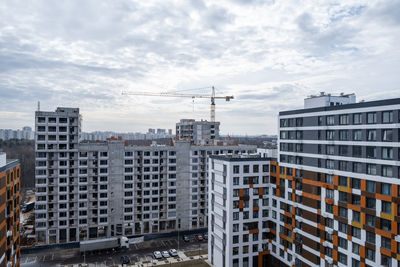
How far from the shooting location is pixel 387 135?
41.0m

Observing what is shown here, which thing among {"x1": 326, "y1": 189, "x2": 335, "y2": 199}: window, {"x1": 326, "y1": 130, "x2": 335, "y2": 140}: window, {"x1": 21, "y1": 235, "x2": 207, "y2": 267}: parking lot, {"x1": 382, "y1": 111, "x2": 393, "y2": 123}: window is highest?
{"x1": 382, "y1": 111, "x2": 393, "y2": 123}: window

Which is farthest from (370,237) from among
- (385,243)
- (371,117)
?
(371,117)

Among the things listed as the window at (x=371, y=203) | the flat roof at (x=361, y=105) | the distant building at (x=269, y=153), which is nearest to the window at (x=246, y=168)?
the distant building at (x=269, y=153)

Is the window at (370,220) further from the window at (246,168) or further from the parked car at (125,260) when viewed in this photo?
the parked car at (125,260)

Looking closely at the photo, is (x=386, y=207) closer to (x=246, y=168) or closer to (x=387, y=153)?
(x=387, y=153)

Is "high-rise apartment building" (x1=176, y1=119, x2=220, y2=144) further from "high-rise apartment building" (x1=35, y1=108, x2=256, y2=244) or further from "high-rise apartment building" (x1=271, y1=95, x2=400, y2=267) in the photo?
"high-rise apartment building" (x1=271, y1=95, x2=400, y2=267)

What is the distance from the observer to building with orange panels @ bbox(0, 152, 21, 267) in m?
43.8

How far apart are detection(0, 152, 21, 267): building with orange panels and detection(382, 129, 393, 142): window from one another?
5766cm

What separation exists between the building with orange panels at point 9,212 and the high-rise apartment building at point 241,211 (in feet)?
134

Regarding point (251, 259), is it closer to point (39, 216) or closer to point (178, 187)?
point (178, 187)

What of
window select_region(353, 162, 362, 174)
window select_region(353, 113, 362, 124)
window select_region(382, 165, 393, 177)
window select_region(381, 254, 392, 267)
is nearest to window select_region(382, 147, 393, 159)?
Answer: window select_region(382, 165, 393, 177)

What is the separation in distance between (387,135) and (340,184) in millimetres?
11727

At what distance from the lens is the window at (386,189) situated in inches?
1590

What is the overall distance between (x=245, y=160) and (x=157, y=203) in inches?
1623
